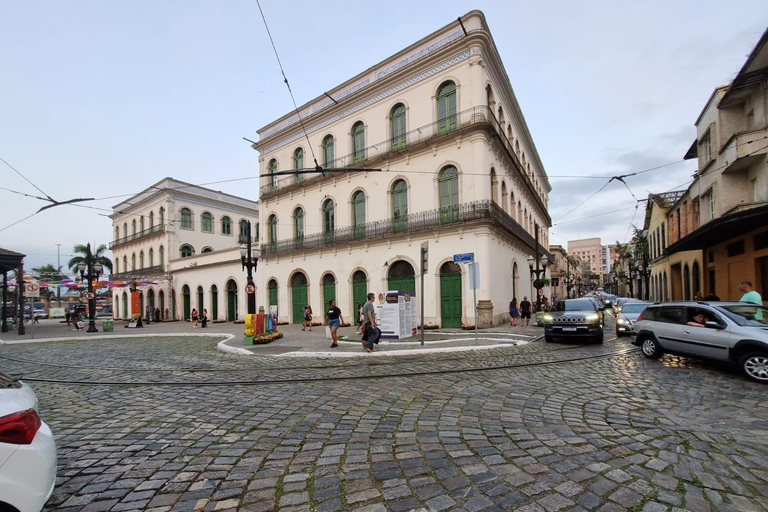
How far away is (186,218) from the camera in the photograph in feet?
129

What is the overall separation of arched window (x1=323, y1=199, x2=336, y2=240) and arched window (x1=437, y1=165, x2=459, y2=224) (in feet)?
25.8

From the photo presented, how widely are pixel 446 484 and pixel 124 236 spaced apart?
53578 millimetres

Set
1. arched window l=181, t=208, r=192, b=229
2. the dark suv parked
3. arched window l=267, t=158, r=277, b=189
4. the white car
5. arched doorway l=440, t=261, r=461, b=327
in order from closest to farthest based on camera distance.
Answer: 1. the white car
2. the dark suv parked
3. arched doorway l=440, t=261, r=461, b=327
4. arched window l=267, t=158, r=277, b=189
5. arched window l=181, t=208, r=192, b=229

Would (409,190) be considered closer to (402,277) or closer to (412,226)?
(412,226)

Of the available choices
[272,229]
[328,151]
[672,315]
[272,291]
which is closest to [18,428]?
[672,315]

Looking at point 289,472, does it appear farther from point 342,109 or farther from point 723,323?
point 342,109

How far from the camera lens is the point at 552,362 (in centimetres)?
905

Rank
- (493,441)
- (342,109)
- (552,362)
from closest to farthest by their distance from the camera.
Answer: (493,441)
(552,362)
(342,109)

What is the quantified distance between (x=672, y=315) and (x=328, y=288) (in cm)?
1852

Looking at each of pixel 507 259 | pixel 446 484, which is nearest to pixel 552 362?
pixel 446 484

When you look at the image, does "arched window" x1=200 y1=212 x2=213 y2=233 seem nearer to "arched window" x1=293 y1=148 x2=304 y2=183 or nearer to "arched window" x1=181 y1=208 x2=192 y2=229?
"arched window" x1=181 y1=208 x2=192 y2=229

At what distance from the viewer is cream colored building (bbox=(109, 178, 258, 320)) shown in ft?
107

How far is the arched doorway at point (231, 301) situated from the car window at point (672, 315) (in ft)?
97.2

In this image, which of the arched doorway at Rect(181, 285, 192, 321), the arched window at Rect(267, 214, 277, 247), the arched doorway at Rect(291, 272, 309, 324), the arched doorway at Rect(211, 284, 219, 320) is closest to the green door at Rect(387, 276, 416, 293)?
the arched doorway at Rect(291, 272, 309, 324)
